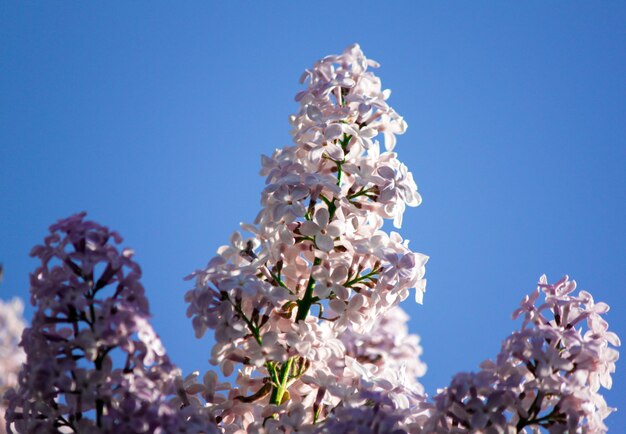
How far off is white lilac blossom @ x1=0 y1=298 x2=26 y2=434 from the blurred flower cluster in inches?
40.2

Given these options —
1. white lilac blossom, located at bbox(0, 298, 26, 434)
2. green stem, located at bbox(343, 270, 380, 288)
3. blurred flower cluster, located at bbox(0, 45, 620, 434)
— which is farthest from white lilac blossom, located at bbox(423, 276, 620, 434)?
white lilac blossom, located at bbox(0, 298, 26, 434)

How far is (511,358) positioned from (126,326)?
99 centimetres

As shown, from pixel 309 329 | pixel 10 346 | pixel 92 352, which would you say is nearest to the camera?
pixel 92 352

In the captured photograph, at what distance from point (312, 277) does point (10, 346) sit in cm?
152

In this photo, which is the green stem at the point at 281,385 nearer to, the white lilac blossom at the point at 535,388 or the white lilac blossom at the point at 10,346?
the white lilac blossom at the point at 535,388

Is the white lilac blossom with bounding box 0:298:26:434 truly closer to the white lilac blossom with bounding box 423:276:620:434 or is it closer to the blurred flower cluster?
the blurred flower cluster

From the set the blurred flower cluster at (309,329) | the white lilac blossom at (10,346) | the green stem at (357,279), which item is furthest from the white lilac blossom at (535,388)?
the white lilac blossom at (10,346)

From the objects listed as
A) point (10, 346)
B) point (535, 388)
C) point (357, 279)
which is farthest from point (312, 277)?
point (10, 346)

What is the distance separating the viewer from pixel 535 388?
6.85ft

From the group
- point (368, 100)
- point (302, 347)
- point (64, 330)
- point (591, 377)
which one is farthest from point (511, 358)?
point (64, 330)

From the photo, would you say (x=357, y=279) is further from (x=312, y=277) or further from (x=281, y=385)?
(x=281, y=385)

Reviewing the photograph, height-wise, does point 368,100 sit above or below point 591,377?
above

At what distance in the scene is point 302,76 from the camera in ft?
9.30

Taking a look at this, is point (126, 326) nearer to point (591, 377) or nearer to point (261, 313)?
point (261, 313)
